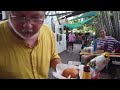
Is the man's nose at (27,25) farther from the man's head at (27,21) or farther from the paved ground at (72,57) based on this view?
the paved ground at (72,57)

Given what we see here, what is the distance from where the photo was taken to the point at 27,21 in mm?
922

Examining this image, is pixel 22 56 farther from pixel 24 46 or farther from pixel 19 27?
pixel 19 27

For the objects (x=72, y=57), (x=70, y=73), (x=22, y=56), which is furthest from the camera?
(x=72, y=57)

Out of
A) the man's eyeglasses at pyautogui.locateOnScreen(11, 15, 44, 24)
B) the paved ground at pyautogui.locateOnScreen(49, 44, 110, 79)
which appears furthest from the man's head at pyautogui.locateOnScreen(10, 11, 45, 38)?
the paved ground at pyautogui.locateOnScreen(49, 44, 110, 79)

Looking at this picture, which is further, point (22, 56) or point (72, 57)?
point (72, 57)

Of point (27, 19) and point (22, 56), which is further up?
point (27, 19)

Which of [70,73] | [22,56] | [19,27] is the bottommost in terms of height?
[70,73]

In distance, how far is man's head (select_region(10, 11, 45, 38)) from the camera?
0.90m

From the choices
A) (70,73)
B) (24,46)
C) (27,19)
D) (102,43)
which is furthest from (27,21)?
(102,43)

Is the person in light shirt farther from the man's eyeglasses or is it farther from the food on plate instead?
the food on plate
